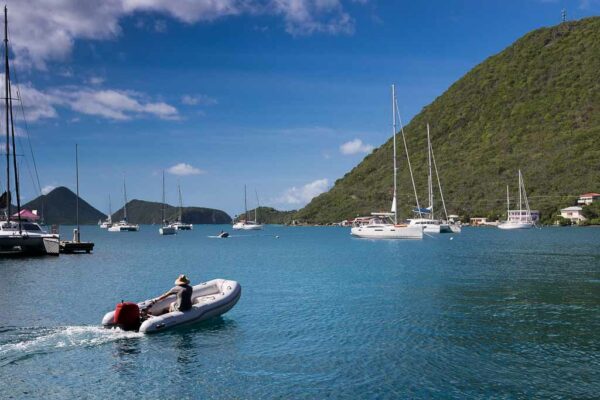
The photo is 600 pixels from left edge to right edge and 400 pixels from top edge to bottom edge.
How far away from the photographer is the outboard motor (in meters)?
21.1

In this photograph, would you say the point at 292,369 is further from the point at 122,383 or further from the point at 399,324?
the point at 399,324

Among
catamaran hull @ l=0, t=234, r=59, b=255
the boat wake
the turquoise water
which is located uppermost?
catamaran hull @ l=0, t=234, r=59, b=255

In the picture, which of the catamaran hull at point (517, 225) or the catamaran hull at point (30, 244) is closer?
the catamaran hull at point (30, 244)

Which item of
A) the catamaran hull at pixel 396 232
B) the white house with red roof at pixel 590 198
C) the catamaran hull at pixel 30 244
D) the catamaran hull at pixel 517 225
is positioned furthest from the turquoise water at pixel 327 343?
the white house with red roof at pixel 590 198

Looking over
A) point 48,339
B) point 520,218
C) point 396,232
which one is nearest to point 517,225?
point 520,218

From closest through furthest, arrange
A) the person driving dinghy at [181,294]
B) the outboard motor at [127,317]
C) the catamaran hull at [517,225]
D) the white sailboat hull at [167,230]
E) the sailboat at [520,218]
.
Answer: the outboard motor at [127,317] → the person driving dinghy at [181,294] → the catamaran hull at [517,225] → the sailboat at [520,218] → the white sailboat hull at [167,230]

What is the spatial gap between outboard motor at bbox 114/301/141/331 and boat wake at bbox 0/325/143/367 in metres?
0.29

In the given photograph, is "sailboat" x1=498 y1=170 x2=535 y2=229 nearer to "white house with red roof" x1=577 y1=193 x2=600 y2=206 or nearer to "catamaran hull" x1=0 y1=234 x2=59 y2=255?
"white house with red roof" x1=577 y1=193 x2=600 y2=206

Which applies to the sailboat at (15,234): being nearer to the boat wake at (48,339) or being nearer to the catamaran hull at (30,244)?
the catamaran hull at (30,244)

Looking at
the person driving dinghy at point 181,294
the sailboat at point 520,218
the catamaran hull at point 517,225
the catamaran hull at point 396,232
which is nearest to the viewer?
the person driving dinghy at point 181,294

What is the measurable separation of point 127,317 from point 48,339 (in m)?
2.94

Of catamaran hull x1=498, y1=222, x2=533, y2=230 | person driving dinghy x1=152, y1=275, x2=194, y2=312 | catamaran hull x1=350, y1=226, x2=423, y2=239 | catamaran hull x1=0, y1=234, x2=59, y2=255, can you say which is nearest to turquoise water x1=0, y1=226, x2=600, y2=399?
person driving dinghy x1=152, y1=275, x2=194, y2=312

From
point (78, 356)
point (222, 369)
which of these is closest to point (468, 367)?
point (222, 369)

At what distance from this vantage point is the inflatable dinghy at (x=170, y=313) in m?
21.2
